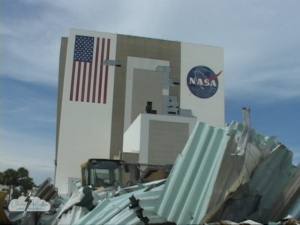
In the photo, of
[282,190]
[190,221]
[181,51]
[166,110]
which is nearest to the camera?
[190,221]

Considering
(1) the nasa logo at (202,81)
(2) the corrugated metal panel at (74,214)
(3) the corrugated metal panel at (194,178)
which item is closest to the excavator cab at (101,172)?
(2) the corrugated metal panel at (74,214)

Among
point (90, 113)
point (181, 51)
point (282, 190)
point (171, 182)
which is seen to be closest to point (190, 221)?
point (171, 182)

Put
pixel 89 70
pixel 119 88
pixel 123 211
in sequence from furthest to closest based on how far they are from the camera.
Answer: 1. pixel 119 88
2. pixel 89 70
3. pixel 123 211

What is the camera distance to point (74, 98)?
42406 mm

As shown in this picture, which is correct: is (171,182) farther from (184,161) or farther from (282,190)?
(282,190)

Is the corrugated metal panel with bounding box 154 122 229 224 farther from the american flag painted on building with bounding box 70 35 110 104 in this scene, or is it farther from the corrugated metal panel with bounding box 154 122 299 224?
the american flag painted on building with bounding box 70 35 110 104

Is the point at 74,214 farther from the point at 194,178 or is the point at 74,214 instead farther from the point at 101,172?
the point at 101,172

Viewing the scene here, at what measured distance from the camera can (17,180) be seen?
55781mm

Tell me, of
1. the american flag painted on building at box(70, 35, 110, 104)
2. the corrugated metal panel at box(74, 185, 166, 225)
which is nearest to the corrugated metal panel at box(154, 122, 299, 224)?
the corrugated metal panel at box(74, 185, 166, 225)

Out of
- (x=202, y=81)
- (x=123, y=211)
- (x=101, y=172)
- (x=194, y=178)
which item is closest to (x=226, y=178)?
(x=194, y=178)

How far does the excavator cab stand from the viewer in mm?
11461

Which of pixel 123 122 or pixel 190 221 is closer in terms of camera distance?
pixel 190 221

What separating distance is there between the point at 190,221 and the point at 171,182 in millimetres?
660

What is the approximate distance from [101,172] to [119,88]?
1331 inches
